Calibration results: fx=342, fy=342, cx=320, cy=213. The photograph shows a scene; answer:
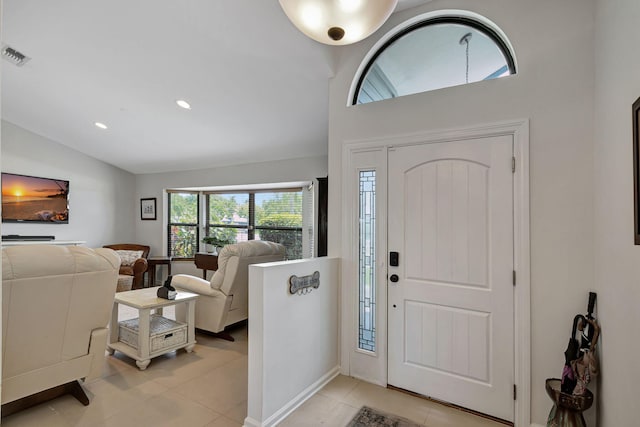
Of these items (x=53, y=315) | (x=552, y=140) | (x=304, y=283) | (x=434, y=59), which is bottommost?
(x=53, y=315)

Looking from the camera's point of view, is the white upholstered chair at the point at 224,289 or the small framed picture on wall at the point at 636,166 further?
the white upholstered chair at the point at 224,289

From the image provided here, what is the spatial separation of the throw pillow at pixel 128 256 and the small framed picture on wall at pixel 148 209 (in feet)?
2.90

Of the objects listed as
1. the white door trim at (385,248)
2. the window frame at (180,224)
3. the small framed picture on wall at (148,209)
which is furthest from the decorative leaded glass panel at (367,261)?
the small framed picture on wall at (148,209)

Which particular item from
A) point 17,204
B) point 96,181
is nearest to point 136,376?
point 17,204

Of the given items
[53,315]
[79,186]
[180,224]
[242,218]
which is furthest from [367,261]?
[79,186]

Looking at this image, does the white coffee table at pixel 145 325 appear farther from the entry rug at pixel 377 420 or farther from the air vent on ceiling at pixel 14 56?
the air vent on ceiling at pixel 14 56

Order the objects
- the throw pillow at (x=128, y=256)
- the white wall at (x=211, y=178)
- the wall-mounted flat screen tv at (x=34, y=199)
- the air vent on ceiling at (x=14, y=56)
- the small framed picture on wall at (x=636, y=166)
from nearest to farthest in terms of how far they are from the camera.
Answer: the small framed picture on wall at (x=636, y=166), the air vent on ceiling at (x=14, y=56), the white wall at (x=211, y=178), the wall-mounted flat screen tv at (x=34, y=199), the throw pillow at (x=128, y=256)

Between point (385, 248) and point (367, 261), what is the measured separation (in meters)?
0.21

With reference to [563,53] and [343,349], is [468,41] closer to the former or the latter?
[563,53]

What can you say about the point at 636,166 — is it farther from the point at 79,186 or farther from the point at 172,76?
the point at 79,186

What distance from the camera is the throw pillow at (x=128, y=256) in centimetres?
613

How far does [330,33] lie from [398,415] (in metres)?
2.43

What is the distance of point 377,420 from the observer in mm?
2338

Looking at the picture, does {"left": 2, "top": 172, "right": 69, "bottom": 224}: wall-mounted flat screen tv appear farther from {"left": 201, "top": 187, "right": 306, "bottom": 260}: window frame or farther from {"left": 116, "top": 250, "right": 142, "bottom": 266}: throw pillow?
{"left": 201, "top": 187, "right": 306, "bottom": 260}: window frame
